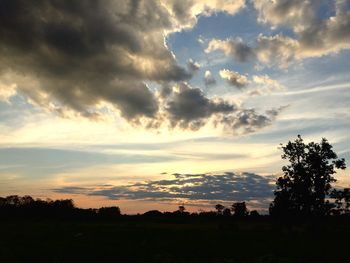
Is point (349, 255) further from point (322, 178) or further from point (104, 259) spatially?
point (322, 178)

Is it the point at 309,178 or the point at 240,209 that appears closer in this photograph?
the point at 309,178

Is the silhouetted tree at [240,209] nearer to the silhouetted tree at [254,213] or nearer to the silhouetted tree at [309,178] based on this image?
the silhouetted tree at [254,213]

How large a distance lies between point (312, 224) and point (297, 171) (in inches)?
364

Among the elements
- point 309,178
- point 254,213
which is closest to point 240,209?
point 254,213

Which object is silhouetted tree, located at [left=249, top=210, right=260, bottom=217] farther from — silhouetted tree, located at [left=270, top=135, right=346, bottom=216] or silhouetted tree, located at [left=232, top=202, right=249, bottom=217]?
silhouetted tree, located at [left=270, top=135, right=346, bottom=216]

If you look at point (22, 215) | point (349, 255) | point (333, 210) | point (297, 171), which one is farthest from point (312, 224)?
point (22, 215)

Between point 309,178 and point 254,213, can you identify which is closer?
point 309,178

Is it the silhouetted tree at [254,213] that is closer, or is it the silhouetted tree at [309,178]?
the silhouetted tree at [309,178]

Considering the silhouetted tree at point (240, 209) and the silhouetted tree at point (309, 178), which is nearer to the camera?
the silhouetted tree at point (309, 178)

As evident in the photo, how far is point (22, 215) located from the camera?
503ft

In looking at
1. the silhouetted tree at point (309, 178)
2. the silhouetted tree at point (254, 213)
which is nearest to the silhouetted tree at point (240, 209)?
the silhouetted tree at point (254, 213)

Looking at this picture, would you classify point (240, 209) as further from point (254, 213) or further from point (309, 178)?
point (309, 178)

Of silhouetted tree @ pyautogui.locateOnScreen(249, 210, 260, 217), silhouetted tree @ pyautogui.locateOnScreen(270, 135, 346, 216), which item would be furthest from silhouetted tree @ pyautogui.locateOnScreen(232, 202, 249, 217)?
silhouetted tree @ pyautogui.locateOnScreen(270, 135, 346, 216)

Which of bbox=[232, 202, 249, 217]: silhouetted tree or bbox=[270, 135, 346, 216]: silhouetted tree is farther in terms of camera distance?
bbox=[232, 202, 249, 217]: silhouetted tree
